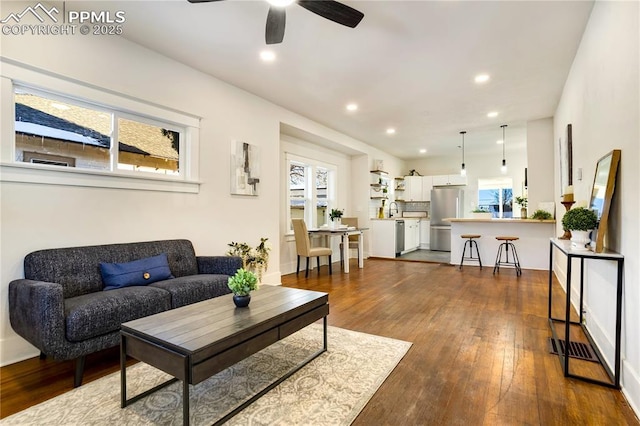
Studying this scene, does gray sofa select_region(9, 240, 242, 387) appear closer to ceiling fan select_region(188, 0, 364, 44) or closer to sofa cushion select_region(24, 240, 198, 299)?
sofa cushion select_region(24, 240, 198, 299)

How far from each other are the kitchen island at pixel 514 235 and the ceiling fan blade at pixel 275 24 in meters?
5.42

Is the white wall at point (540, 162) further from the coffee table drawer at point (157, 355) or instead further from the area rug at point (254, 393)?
the coffee table drawer at point (157, 355)

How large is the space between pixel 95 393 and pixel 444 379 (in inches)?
88.2

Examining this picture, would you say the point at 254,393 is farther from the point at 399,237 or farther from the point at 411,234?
the point at 411,234

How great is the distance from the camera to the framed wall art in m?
4.20

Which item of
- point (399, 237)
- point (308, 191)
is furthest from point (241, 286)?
point (399, 237)

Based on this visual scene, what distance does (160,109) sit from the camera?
3.38m

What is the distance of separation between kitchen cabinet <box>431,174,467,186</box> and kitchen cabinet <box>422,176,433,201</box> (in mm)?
107

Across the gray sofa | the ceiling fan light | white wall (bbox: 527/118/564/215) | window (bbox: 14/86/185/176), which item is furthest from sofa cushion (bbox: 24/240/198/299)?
white wall (bbox: 527/118/564/215)

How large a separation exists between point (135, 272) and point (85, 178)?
96cm

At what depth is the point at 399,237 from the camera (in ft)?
26.1

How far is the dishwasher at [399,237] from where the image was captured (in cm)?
779

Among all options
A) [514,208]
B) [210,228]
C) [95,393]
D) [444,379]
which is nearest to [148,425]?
[95,393]

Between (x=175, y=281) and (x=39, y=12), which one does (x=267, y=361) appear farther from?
(x=39, y=12)
